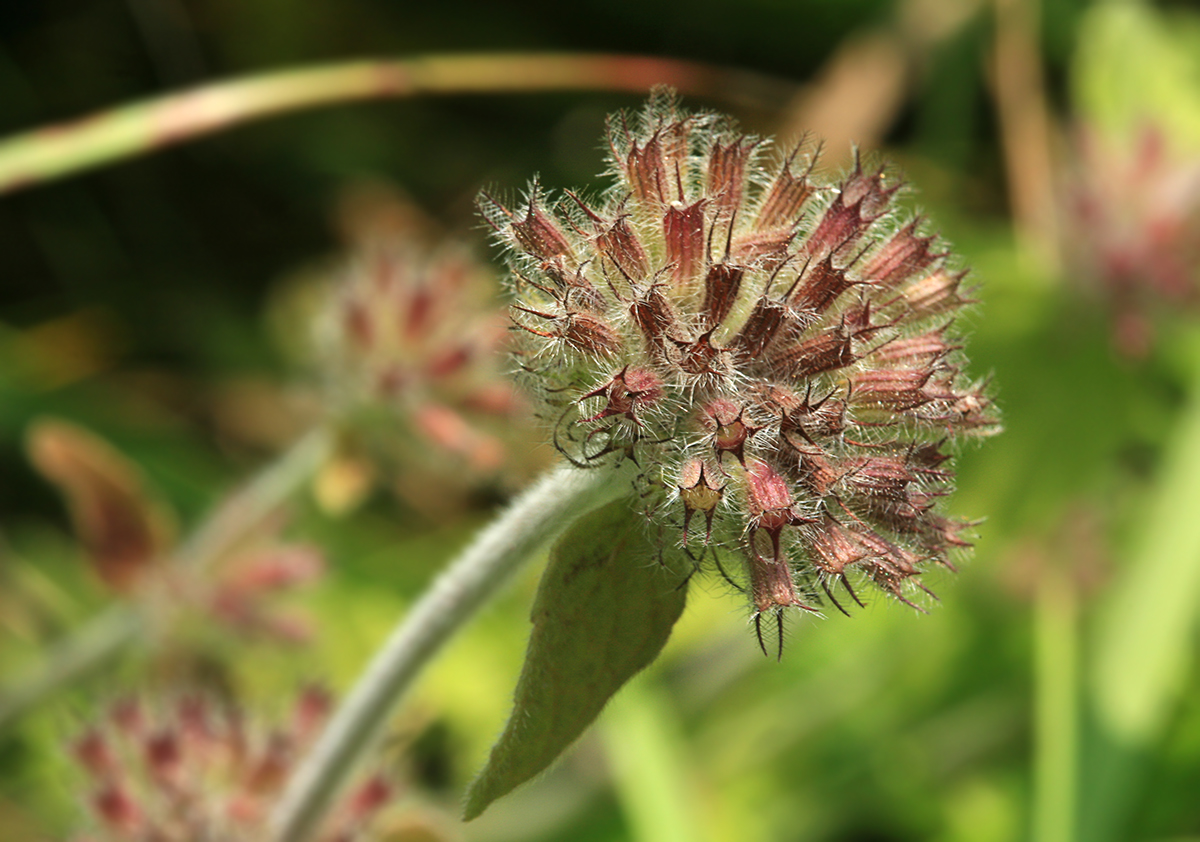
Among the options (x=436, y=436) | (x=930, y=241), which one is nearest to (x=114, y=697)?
(x=436, y=436)

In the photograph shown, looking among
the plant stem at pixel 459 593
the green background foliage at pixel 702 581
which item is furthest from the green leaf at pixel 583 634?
the green background foliage at pixel 702 581

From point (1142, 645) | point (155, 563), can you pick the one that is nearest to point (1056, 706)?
point (1142, 645)

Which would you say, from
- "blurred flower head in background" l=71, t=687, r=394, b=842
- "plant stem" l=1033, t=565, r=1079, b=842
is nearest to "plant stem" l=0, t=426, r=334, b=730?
"blurred flower head in background" l=71, t=687, r=394, b=842

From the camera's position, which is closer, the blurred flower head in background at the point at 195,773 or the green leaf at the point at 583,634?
the green leaf at the point at 583,634

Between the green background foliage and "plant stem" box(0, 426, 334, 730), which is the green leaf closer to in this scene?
the green background foliage

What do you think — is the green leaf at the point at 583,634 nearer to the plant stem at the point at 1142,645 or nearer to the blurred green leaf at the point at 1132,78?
the plant stem at the point at 1142,645

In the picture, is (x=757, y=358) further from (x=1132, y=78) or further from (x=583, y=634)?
(x=1132, y=78)
